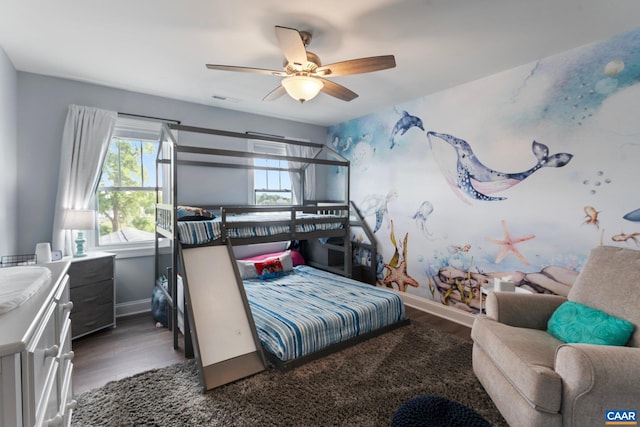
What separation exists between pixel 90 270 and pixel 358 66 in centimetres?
300

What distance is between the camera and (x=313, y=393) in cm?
204

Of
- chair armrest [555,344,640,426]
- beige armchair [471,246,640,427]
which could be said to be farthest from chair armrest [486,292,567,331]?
chair armrest [555,344,640,426]

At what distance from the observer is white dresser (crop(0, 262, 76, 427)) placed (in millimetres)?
791

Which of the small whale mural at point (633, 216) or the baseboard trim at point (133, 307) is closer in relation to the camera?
the small whale mural at point (633, 216)

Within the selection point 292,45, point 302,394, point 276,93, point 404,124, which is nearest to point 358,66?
point 292,45

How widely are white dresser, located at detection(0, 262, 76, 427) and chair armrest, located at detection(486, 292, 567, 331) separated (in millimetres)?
2443

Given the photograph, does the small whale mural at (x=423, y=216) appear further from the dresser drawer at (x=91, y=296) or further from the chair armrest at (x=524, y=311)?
the dresser drawer at (x=91, y=296)

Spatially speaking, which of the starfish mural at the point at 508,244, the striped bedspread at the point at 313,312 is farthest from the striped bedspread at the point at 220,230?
the starfish mural at the point at 508,244

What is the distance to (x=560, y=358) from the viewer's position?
1494mm

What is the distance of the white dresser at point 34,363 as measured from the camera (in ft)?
2.60

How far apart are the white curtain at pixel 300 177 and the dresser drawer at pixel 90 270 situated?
2.49m

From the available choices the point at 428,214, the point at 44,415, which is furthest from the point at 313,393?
the point at 428,214

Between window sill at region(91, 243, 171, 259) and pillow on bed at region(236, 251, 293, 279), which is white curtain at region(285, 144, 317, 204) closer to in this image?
pillow on bed at region(236, 251, 293, 279)

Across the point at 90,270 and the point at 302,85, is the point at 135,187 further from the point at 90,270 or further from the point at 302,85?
the point at 302,85
